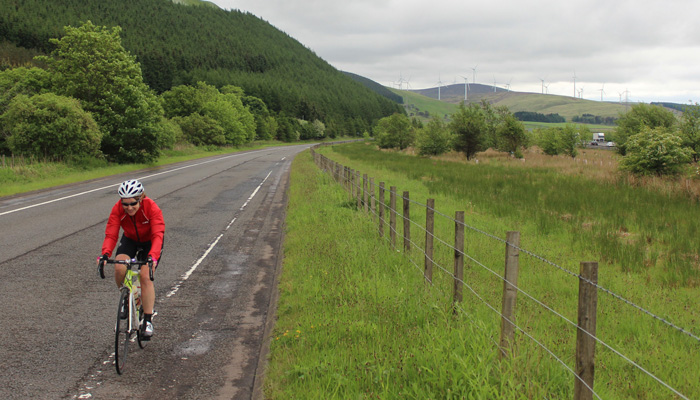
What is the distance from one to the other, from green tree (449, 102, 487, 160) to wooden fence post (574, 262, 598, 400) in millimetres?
45518

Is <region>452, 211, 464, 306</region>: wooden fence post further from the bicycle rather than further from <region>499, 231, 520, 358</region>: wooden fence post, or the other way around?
the bicycle

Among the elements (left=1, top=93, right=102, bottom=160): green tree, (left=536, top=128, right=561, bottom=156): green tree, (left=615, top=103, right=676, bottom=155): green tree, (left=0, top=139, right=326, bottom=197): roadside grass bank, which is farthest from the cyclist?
(left=536, top=128, right=561, bottom=156): green tree

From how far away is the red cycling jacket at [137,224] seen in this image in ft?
17.7

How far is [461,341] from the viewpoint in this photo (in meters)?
4.41

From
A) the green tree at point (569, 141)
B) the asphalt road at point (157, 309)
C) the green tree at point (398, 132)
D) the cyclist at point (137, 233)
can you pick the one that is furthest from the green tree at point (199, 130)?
the cyclist at point (137, 233)

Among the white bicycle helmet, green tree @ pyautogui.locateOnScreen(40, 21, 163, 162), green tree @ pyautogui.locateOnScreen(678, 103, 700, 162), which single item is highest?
green tree @ pyautogui.locateOnScreen(40, 21, 163, 162)

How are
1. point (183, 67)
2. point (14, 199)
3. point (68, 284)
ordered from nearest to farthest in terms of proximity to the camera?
point (68, 284) → point (14, 199) → point (183, 67)

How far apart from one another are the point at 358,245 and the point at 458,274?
3.80 meters

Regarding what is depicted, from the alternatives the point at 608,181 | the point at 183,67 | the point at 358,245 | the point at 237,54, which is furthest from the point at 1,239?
the point at 237,54

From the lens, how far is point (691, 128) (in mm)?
22812

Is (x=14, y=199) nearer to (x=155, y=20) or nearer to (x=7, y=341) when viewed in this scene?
(x=7, y=341)

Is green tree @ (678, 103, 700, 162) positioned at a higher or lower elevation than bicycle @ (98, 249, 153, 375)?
higher

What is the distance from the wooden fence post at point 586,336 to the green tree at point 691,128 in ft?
75.6

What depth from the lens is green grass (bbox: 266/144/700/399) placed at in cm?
405
